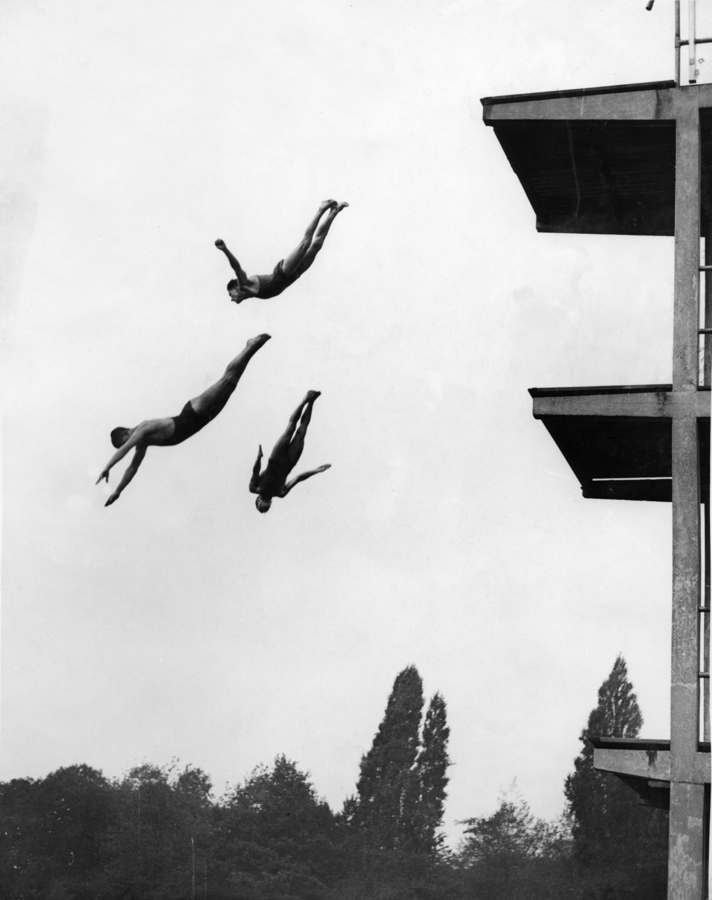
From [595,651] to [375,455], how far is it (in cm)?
362

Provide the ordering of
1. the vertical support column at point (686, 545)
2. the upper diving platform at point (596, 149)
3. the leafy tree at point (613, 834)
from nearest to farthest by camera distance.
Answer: the vertical support column at point (686, 545) < the upper diving platform at point (596, 149) < the leafy tree at point (613, 834)

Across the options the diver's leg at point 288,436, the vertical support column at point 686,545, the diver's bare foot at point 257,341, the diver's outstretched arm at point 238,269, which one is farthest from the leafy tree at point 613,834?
the vertical support column at point 686,545

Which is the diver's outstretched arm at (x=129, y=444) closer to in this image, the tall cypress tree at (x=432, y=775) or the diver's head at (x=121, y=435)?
the diver's head at (x=121, y=435)

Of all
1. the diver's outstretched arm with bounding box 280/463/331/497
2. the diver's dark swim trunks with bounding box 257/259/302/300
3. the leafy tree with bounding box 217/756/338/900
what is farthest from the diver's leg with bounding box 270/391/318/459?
the leafy tree with bounding box 217/756/338/900

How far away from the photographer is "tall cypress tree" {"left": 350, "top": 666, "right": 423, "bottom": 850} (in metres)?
14.2

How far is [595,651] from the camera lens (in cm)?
1265

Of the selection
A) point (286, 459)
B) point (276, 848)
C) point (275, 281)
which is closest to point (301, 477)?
point (286, 459)

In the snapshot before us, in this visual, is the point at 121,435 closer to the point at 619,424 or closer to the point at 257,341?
the point at 257,341

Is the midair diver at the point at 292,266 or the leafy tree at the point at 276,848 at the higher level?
the midair diver at the point at 292,266

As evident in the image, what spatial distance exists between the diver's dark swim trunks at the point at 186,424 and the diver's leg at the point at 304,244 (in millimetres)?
1609

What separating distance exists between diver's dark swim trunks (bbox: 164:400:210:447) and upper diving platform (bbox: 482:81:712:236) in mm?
3938

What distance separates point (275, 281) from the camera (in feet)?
33.8

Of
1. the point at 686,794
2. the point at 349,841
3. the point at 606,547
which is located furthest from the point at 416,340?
the point at 349,841

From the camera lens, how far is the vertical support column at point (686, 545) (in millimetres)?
5730
